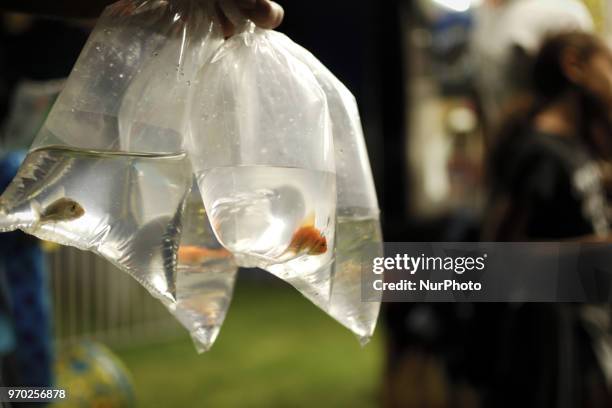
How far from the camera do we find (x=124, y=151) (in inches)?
22.4

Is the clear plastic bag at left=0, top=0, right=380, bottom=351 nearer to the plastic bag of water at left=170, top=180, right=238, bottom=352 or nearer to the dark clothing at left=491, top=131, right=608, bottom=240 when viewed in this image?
the plastic bag of water at left=170, top=180, right=238, bottom=352

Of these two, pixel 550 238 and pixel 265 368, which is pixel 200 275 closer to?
pixel 550 238

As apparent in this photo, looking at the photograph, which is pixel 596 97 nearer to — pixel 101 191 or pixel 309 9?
pixel 309 9

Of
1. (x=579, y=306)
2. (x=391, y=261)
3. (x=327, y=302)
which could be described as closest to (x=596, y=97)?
(x=579, y=306)

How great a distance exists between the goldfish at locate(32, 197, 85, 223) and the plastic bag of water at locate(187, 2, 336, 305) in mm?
97

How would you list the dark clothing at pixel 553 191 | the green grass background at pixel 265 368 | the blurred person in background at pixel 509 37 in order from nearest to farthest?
the dark clothing at pixel 553 191
the blurred person in background at pixel 509 37
the green grass background at pixel 265 368

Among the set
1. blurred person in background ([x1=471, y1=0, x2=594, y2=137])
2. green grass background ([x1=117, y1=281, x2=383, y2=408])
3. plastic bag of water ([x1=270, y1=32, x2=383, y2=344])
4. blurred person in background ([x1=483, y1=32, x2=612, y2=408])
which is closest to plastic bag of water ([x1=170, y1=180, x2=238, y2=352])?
plastic bag of water ([x1=270, y1=32, x2=383, y2=344])

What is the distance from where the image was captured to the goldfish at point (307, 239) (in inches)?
20.9

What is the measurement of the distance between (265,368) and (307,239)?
2350 mm

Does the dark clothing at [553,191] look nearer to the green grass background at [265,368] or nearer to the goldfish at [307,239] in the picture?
the goldfish at [307,239]

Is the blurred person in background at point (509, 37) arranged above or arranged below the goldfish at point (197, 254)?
above

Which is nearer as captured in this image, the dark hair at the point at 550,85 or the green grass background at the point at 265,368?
the dark hair at the point at 550,85

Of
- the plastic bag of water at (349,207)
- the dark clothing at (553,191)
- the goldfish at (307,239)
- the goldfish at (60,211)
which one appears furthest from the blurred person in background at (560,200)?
the goldfish at (60,211)

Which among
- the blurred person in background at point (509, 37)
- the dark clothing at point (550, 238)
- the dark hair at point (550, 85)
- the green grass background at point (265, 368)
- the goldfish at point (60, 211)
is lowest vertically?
the green grass background at point (265, 368)
